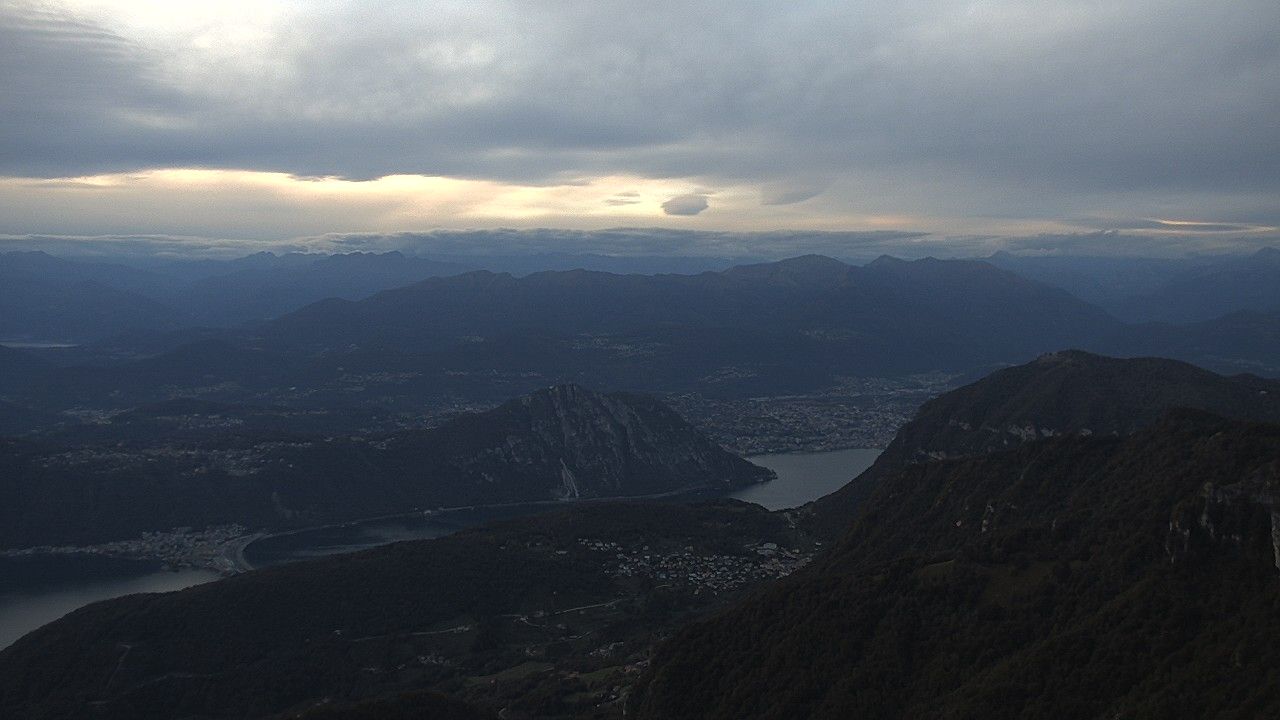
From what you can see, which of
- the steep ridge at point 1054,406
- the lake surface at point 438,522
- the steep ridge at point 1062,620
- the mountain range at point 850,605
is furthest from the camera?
the lake surface at point 438,522

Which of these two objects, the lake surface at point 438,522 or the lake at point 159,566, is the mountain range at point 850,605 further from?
the lake surface at point 438,522

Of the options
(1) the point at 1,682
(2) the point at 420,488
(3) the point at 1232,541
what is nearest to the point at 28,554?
(2) the point at 420,488

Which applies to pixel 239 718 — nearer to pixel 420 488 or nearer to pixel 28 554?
pixel 28 554

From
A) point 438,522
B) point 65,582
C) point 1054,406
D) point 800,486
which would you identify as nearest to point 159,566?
point 65,582

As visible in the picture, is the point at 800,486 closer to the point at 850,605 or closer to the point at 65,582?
the point at 65,582

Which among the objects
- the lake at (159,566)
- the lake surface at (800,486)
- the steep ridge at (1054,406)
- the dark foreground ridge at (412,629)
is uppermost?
the steep ridge at (1054,406)

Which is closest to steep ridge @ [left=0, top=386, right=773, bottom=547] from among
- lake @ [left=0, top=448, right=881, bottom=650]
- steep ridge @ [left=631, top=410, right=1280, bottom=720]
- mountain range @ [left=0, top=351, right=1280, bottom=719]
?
lake @ [left=0, top=448, right=881, bottom=650]

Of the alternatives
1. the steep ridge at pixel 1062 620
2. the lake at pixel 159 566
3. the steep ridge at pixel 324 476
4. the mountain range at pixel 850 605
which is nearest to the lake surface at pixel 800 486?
the lake at pixel 159 566
